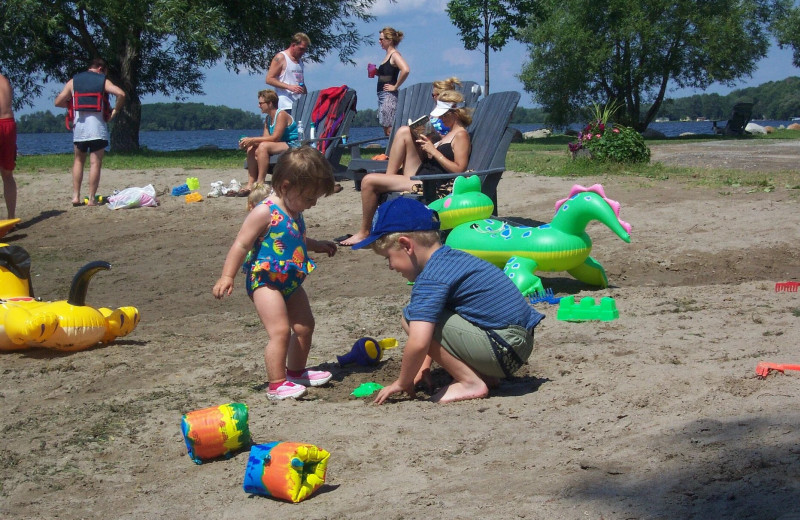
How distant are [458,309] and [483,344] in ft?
0.64

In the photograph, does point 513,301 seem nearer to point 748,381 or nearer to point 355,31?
point 748,381

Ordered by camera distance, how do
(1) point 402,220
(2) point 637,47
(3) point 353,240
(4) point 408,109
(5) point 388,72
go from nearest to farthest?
(1) point 402,220, (3) point 353,240, (4) point 408,109, (5) point 388,72, (2) point 637,47

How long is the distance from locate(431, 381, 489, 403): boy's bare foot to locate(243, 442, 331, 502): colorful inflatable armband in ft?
3.10

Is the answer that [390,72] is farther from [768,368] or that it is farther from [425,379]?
[768,368]

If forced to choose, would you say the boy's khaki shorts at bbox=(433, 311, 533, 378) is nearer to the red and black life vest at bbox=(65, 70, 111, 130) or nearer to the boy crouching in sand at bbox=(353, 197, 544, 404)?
the boy crouching in sand at bbox=(353, 197, 544, 404)

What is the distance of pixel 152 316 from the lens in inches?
229

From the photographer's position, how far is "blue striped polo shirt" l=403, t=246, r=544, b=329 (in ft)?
11.7

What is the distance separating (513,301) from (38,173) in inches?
447

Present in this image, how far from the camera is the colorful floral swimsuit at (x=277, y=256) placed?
158 inches

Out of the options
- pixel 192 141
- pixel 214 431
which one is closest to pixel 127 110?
pixel 214 431

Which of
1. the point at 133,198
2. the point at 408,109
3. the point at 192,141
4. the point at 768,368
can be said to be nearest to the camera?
the point at 768,368

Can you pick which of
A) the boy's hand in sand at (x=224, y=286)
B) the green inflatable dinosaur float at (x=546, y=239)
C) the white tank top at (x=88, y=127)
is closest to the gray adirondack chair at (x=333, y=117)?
the white tank top at (x=88, y=127)

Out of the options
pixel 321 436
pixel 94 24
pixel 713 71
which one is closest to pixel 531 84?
pixel 713 71

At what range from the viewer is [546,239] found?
562 cm
